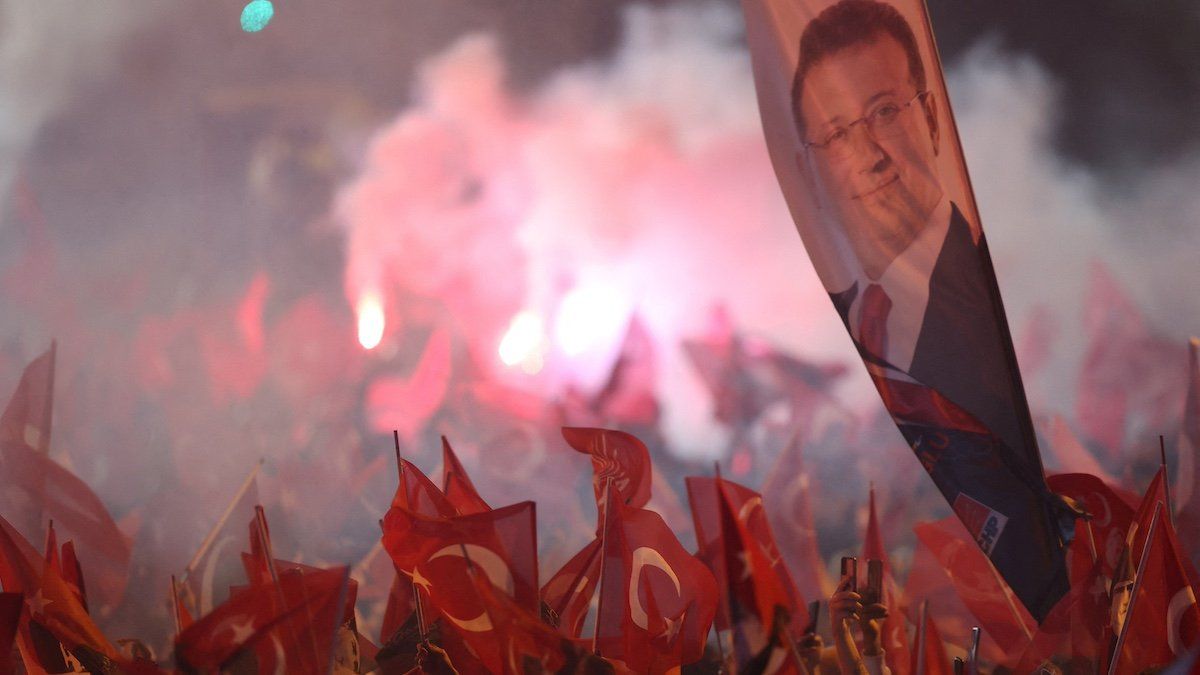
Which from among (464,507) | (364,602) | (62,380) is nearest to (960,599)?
(464,507)

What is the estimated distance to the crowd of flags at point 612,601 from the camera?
488 centimetres

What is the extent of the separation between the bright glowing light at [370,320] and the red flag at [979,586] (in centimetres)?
664

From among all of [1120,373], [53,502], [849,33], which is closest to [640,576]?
[849,33]

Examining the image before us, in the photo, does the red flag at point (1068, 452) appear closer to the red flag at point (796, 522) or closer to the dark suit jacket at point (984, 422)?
the red flag at point (796, 522)

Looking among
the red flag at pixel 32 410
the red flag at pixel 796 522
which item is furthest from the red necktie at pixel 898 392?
the red flag at pixel 32 410

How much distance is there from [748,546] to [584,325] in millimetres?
8125

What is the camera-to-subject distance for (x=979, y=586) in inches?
287

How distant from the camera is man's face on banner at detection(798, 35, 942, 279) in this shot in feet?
18.4

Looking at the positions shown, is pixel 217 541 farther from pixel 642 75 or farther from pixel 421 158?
pixel 642 75

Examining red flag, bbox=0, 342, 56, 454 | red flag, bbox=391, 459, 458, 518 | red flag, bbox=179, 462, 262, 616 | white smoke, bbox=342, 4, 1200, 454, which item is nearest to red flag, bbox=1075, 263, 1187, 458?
white smoke, bbox=342, 4, 1200, 454

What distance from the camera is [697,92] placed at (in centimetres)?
1268

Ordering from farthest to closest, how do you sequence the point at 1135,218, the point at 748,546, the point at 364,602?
the point at 1135,218, the point at 364,602, the point at 748,546

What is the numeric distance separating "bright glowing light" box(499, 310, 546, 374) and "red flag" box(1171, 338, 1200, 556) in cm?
610

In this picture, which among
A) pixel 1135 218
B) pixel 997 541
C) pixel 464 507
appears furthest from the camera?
pixel 1135 218
